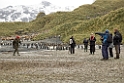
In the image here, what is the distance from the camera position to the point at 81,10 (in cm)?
15638

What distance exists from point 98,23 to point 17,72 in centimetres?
7334

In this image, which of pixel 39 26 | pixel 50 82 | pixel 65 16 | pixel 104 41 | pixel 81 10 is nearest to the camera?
pixel 50 82

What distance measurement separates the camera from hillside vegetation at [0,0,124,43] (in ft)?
280

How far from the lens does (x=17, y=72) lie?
60.1ft

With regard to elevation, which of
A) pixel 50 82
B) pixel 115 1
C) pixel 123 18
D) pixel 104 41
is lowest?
pixel 50 82

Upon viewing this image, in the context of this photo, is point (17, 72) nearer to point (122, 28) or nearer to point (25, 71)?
point (25, 71)

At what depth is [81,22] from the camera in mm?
111938

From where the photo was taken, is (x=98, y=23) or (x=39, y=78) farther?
(x=98, y=23)

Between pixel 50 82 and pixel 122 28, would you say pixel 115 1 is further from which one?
pixel 50 82

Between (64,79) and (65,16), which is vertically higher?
(65,16)

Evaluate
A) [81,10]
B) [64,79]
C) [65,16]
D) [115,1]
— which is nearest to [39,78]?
[64,79]

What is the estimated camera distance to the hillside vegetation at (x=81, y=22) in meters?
85.3

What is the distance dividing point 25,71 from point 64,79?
3.80 m

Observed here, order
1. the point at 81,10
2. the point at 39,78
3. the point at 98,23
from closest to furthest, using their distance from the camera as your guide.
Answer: the point at 39,78, the point at 98,23, the point at 81,10
